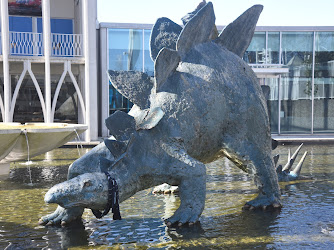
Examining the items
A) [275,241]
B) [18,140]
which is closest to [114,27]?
[18,140]

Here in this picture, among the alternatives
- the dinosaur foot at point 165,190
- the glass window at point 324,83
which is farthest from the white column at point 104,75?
the dinosaur foot at point 165,190

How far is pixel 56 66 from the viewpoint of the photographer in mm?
15695

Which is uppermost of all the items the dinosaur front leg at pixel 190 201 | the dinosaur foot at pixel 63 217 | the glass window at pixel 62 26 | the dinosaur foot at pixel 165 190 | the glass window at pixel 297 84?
the glass window at pixel 62 26

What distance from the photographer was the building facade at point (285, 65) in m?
17.0

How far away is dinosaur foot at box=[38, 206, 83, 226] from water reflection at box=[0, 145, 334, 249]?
0.09 m

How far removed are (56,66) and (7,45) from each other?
96.8 inches

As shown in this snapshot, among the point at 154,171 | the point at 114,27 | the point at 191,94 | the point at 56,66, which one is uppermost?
the point at 114,27

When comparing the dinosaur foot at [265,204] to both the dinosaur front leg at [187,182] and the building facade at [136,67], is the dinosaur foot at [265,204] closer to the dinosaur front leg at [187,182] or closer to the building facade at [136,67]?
the dinosaur front leg at [187,182]

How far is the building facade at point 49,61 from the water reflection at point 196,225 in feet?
25.1

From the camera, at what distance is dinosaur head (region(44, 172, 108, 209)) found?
331cm

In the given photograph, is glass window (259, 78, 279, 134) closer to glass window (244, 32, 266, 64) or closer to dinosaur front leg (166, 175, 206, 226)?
glass window (244, 32, 266, 64)

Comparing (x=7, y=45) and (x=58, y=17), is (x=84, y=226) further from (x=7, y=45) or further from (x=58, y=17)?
(x=58, y=17)

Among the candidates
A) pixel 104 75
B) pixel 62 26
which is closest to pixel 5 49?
pixel 104 75

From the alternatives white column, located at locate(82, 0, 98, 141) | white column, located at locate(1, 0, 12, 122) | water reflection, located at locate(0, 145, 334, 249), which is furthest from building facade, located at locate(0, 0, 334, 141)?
water reflection, located at locate(0, 145, 334, 249)
